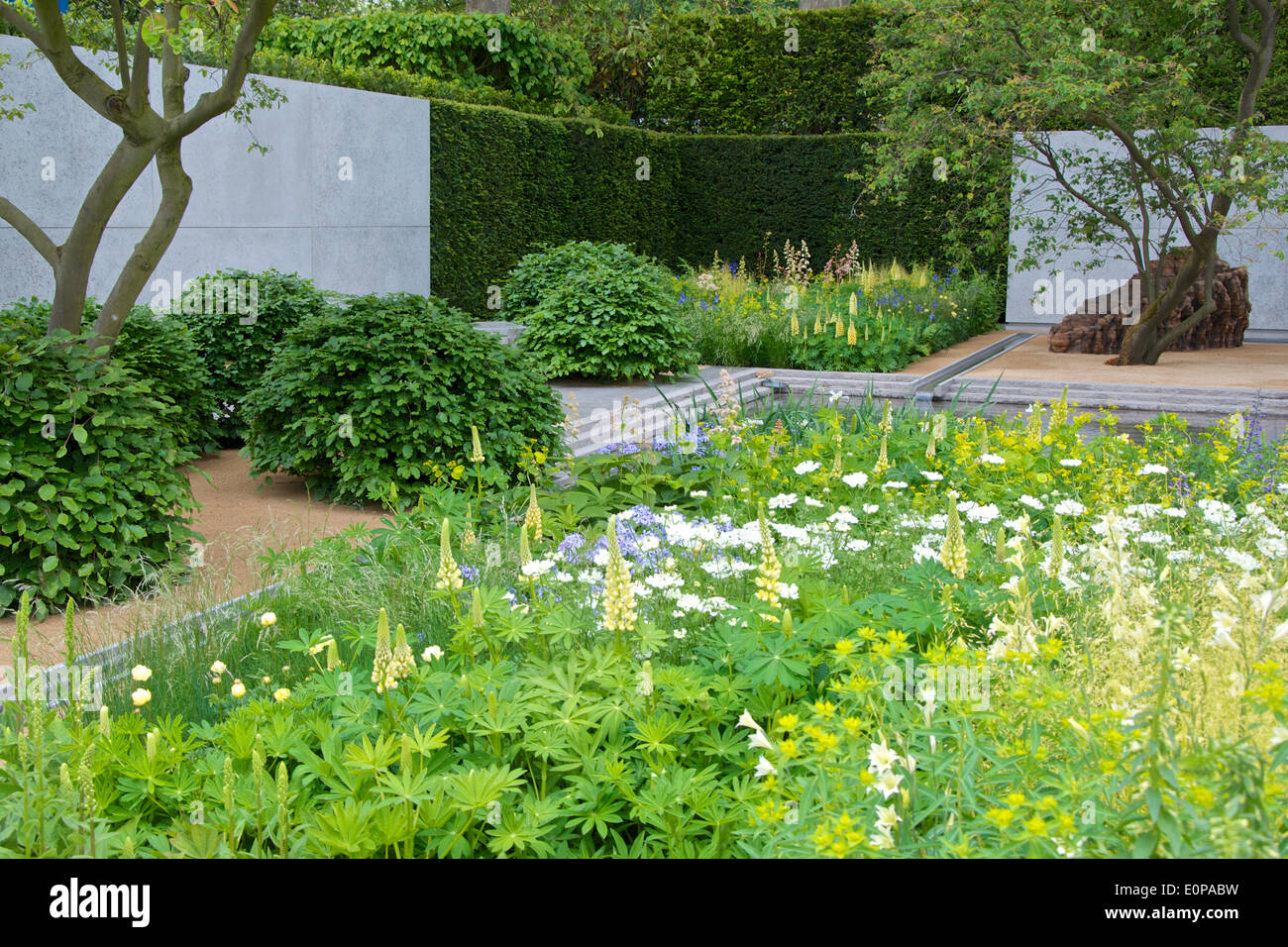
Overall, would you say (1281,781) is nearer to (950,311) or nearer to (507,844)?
(507,844)

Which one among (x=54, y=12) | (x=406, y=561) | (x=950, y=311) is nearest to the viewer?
(x=406, y=561)

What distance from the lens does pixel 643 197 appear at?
1708 cm

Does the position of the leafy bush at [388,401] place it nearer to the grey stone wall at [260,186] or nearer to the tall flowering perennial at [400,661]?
the grey stone wall at [260,186]

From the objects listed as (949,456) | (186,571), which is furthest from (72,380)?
(949,456)

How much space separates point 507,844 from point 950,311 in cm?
1317

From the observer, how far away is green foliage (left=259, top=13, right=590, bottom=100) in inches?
544

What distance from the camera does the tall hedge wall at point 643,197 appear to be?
12.7m

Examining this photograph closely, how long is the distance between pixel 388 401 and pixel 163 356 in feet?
5.58

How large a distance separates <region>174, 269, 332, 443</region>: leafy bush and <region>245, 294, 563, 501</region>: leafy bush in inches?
54.3

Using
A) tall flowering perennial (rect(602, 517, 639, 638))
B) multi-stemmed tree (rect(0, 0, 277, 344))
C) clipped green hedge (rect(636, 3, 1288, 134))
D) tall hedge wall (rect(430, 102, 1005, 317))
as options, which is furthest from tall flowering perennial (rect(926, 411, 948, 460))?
clipped green hedge (rect(636, 3, 1288, 134))

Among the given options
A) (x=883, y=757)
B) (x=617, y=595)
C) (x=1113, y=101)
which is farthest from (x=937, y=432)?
(x=1113, y=101)

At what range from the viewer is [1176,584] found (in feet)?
9.90

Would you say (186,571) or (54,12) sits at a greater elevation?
(54,12)

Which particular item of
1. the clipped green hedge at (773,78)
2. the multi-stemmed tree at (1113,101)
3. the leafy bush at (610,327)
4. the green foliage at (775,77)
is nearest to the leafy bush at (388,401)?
the leafy bush at (610,327)
